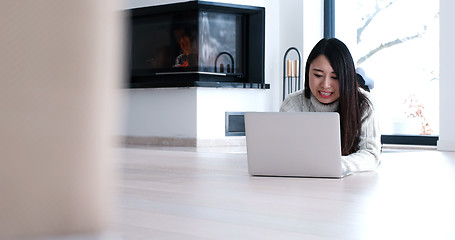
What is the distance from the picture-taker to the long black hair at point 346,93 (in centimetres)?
296

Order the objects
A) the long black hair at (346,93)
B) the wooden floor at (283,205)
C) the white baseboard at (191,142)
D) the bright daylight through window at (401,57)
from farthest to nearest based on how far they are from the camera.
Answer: the white baseboard at (191,142) < the bright daylight through window at (401,57) < the long black hair at (346,93) < the wooden floor at (283,205)

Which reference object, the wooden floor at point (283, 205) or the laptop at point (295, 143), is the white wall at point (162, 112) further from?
the laptop at point (295, 143)

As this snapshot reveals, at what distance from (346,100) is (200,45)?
3.72 meters

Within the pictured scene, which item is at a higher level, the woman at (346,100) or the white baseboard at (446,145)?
the woman at (346,100)

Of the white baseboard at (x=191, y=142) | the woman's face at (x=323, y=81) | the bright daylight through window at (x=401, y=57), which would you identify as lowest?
the white baseboard at (x=191, y=142)

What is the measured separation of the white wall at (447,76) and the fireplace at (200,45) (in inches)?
70.7

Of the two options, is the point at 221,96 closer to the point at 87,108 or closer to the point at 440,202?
the point at 440,202

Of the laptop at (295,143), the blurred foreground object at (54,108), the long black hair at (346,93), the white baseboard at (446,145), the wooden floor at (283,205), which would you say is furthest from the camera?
the white baseboard at (446,145)

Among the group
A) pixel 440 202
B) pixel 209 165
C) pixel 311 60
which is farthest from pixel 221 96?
Result: pixel 440 202

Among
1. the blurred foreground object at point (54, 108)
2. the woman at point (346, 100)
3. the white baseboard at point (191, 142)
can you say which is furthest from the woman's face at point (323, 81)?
the white baseboard at point (191, 142)

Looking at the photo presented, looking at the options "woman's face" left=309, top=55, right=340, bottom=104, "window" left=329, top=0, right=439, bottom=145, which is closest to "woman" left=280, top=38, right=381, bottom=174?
"woman's face" left=309, top=55, right=340, bottom=104

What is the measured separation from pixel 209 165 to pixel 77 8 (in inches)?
125

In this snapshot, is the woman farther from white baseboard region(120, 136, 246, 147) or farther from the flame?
the flame

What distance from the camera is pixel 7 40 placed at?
531 mm
